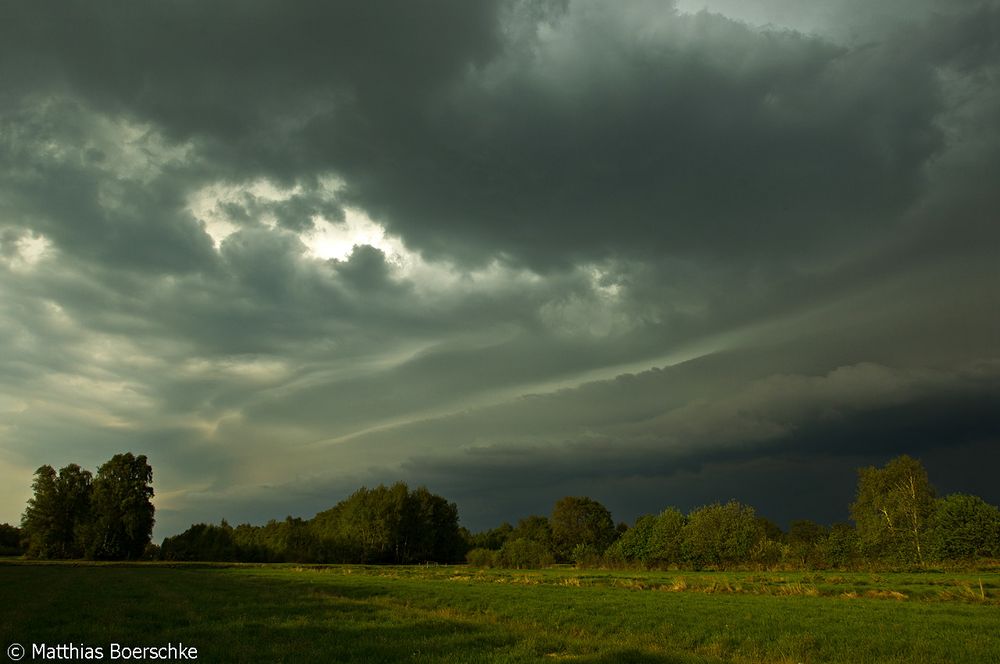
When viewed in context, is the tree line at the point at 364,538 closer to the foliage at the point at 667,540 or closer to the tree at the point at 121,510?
the tree at the point at 121,510

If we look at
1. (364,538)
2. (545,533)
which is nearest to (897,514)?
(545,533)

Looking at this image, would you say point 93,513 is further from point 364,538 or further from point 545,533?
point 545,533

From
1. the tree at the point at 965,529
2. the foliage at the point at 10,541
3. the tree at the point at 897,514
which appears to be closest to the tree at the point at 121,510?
the foliage at the point at 10,541

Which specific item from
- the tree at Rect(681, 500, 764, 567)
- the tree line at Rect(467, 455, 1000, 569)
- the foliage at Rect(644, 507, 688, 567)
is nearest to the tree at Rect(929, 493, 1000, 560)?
the tree line at Rect(467, 455, 1000, 569)

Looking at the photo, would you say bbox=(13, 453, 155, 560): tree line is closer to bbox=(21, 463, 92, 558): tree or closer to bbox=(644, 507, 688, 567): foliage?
bbox=(21, 463, 92, 558): tree

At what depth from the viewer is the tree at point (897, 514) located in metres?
102

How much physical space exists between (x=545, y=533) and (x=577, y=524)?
14.3 meters

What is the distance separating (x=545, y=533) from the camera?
195375mm

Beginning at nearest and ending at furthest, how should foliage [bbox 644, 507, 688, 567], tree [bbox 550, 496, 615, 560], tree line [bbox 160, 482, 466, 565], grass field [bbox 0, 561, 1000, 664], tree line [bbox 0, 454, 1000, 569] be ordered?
grass field [bbox 0, 561, 1000, 664]
tree line [bbox 0, 454, 1000, 569]
foliage [bbox 644, 507, 688, 567]
tree line [bbox 160, 482, 466, 565]
tree [bbox 550, 496, 615, 560]

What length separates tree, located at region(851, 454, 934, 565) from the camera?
336 ft

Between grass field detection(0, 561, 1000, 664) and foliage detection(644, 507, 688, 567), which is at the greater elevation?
grass field detection(0, 561, 1000, 664)

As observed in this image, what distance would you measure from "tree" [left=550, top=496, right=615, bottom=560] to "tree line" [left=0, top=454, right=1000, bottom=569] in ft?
1.08

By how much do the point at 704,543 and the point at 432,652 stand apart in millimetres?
106404

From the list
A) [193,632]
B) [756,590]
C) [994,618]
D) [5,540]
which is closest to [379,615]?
[193,632]
